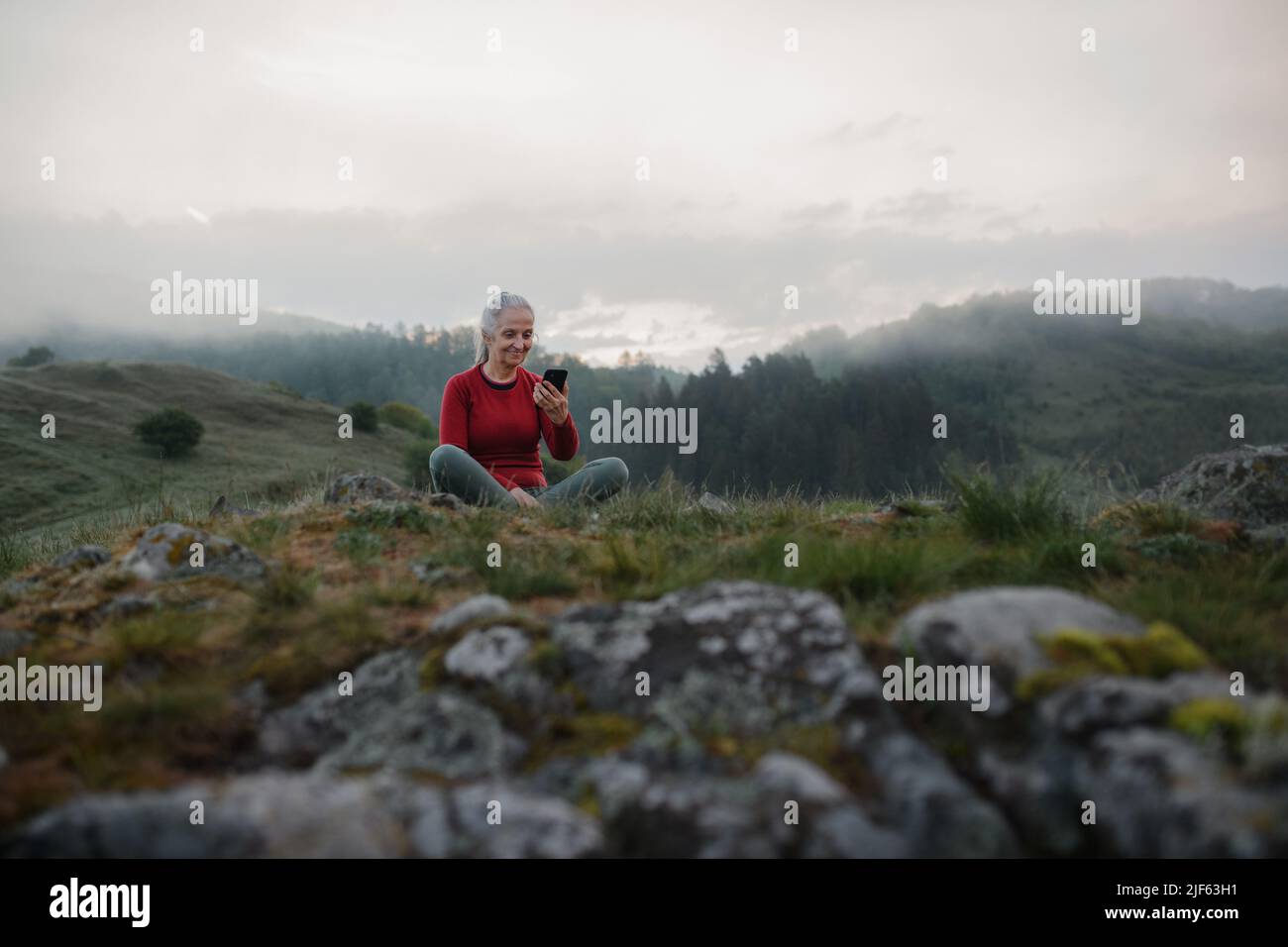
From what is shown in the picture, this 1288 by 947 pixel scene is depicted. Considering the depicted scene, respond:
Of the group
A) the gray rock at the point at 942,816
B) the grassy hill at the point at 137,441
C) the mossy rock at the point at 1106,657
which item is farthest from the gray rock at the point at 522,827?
the grassy hill at the point at 137,441

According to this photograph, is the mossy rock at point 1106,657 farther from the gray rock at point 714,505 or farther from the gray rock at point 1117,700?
the gray rock at point 714,505

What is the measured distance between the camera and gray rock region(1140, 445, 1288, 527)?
5.80 m

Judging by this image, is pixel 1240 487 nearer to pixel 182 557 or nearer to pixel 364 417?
pixel 182 557

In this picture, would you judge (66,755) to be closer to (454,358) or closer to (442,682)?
(442,682)

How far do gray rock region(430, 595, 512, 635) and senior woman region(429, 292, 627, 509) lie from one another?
307 cm

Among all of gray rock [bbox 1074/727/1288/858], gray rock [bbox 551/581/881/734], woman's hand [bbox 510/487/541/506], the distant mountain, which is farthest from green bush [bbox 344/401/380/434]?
gray rock [bbox 1074/727/1288/858]

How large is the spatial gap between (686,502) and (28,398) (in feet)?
194

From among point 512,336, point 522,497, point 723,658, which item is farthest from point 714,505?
point 723,658

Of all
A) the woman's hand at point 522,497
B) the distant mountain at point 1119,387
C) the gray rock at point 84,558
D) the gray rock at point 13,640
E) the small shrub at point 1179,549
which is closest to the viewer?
the gray rock at point 13,640

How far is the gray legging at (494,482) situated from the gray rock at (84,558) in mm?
2425

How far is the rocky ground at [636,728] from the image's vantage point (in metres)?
2.06

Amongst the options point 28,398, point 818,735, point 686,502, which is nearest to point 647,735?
point 818,735

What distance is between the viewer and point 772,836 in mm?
2072

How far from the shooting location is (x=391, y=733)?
8.83 ft
